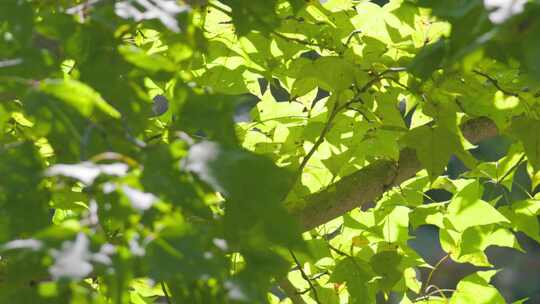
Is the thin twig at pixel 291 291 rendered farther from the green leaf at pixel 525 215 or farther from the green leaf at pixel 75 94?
the green leaf at pixel 75 94

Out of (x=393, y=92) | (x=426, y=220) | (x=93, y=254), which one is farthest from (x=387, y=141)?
(x=93, y=254)

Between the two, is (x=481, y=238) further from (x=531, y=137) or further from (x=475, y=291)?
(x=531, y=137)

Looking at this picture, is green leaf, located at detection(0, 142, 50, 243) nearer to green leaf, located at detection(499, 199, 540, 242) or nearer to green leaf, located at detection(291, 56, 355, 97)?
green leaf, located at detection(291, 56, 355, 97)

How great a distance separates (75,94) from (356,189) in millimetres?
708

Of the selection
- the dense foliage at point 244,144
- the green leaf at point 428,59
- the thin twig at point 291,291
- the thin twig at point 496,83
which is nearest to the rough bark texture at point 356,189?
the dense foliage at point 244,144

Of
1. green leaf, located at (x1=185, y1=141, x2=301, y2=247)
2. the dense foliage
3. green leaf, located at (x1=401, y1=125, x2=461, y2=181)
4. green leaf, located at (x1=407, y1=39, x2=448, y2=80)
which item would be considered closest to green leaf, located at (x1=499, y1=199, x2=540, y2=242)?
the dense foliage

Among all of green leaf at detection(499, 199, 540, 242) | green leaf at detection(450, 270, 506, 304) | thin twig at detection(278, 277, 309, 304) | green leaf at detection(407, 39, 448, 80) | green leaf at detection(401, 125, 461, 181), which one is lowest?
thin twig at detection(278, 277, 309, 304)

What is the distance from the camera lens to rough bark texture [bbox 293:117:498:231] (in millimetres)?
1267

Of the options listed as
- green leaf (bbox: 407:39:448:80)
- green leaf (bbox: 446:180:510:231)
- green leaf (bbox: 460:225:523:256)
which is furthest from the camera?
green leaf (bbox: 460:225:523:256)

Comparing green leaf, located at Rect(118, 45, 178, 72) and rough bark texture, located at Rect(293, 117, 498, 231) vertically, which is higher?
green leaf, located at Rect(118, 45, 178, 72)

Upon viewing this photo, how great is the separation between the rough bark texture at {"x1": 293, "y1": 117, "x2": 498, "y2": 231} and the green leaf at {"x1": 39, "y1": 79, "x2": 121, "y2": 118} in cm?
66

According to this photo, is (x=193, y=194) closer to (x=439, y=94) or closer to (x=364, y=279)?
(x=439, y=94)

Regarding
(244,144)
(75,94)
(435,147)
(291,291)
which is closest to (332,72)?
(435,147)

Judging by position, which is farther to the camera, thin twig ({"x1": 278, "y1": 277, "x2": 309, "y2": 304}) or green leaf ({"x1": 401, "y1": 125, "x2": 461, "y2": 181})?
thin twig ({"x1": 278, "y1": 277, "x2": 309, "y2": 304})
